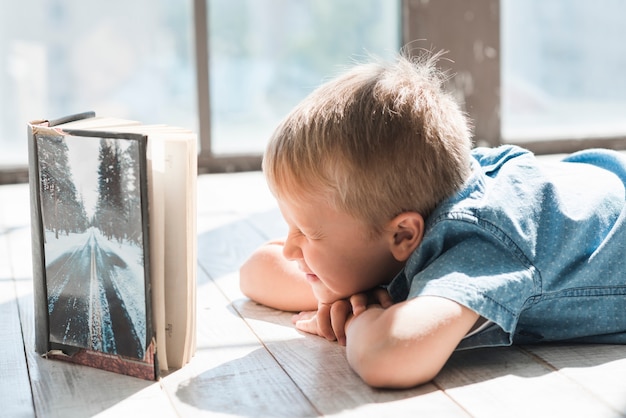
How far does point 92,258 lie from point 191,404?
0.72 feet

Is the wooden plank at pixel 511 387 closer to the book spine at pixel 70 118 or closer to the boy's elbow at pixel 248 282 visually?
the boy's elbow at pixel 248 282

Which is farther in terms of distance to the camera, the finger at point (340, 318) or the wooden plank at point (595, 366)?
the finger at point (340, 318)

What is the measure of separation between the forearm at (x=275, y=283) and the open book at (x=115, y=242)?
25 centimetres

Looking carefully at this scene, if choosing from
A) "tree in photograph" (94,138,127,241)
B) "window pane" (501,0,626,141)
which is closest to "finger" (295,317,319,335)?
"tree in photograph" (94,138,127,241)

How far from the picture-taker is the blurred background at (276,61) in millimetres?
2975

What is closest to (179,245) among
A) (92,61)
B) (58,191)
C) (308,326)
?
(58,191)

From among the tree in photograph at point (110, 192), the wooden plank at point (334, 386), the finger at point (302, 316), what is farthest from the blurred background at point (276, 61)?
the tree in photograph at point (110, 192)

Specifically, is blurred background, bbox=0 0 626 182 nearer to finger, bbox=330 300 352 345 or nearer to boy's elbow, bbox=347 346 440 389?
finger, bbox=330 300 352 345

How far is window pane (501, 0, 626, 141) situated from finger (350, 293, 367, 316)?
2353 mm

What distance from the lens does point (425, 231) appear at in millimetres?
1126

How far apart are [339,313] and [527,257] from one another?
253 mm

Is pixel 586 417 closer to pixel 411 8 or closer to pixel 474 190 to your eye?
pixel 474 190

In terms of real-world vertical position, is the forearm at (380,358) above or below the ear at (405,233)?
below

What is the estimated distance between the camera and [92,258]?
1.08m
